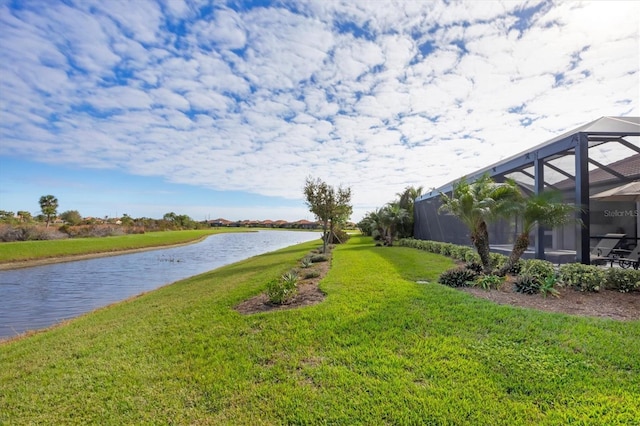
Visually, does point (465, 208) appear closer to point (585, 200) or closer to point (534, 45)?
point (585, 200)

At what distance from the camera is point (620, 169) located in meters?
9.32

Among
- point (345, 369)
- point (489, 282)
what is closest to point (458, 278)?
point (489, 282)

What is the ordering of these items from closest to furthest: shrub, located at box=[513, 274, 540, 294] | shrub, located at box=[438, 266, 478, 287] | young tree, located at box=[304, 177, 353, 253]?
shrub, located at box=[513, 274, 540, 294]
shrub, located at box=[438, 266, 478, 287]
young tree, located at box=[304, 177, 353, 253]

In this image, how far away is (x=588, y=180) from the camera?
7.79 meters

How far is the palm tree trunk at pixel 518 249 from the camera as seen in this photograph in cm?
740

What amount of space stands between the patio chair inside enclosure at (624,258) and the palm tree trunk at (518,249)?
2762 mm

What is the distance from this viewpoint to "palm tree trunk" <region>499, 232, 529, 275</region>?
24.3 ft

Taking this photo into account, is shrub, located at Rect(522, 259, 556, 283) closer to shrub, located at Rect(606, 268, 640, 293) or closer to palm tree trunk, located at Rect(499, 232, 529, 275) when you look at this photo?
palm tree trunk, located at Rect(499, 232, 529, 275)

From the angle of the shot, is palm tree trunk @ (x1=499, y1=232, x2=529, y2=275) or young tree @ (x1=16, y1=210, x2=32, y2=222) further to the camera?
young tree @ (x1=16, y1=210, x2=32, y2=222)

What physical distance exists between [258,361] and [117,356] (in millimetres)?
2278

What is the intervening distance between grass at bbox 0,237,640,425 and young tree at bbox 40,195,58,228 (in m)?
49.0

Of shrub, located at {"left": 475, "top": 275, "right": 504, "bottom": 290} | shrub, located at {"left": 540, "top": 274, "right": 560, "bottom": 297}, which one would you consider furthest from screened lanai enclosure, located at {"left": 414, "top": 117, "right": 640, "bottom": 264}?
shrub, located at {"left": 475, "top": 275, "right": 504, "bottom": 290}

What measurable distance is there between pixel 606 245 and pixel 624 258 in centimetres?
113

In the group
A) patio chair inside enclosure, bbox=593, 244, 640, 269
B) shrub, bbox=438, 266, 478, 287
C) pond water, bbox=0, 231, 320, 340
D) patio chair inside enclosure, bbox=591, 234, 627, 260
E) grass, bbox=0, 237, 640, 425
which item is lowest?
pond water, bbox=0, 231, 320, 340
